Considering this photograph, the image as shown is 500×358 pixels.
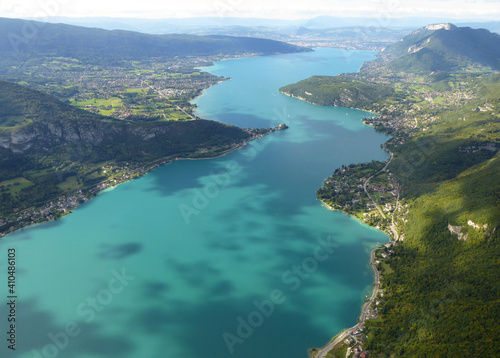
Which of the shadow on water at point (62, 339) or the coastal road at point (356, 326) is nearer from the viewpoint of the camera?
the coastal road at point (356, 326)

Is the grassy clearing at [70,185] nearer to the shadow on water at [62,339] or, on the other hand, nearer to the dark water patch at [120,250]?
the dark water patch at [120,250]

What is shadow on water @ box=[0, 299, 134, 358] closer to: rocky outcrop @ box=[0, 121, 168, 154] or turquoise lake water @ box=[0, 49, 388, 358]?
turquoise lake water @ box=[0, 49, 388, 358]

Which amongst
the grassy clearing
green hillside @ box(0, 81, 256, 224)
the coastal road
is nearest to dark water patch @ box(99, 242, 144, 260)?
green hillside @ box(0, 81, 256, 224)

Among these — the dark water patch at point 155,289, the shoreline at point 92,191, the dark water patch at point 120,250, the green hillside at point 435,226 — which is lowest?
the dark water patch at point 155,289

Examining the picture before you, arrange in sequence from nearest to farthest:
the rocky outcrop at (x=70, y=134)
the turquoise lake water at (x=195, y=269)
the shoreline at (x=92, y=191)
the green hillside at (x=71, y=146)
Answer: the turquoise lake water at (x=195, y=269), the shoreline at (x=92, y=191), the green hillside at (x=71, y=146), the rocky outcrop at (x=70, y=134)

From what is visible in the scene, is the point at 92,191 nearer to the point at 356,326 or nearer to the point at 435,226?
the point at 356,326

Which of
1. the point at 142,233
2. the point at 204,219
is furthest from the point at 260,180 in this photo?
the point at 142,233

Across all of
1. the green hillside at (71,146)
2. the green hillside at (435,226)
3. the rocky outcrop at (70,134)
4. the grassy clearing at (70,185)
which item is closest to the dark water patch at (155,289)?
the green hillside at (435,226)

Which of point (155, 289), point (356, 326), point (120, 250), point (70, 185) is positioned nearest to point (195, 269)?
point (155, 289)
